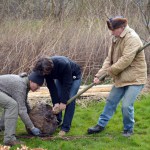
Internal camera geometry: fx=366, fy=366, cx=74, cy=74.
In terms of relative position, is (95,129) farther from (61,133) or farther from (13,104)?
(13,104)

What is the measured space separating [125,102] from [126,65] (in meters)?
0.56

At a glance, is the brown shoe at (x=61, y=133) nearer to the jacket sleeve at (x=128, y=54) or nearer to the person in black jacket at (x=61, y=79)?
the person in black jacket at (x=61, y=79)

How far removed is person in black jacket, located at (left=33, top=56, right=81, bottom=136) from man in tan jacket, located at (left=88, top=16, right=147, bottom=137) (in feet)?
1.32

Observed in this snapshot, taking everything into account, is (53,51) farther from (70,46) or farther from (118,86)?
(118,86)

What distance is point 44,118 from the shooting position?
5594 millimetres

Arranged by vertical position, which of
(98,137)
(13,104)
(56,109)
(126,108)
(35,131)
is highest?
(13,104)

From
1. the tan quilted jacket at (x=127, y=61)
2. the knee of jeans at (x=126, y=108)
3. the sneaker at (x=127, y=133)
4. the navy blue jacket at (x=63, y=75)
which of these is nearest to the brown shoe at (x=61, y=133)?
the navy blue jacket at (x=63, y=75)

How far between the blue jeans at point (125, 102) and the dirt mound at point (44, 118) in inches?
30.8

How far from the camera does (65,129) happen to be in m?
5.79

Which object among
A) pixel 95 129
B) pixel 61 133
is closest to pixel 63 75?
pixel 61 133

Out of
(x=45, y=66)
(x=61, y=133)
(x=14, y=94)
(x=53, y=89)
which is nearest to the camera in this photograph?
(x=45, y=66)

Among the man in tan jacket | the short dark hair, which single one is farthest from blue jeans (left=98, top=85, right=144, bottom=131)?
the short dark hair

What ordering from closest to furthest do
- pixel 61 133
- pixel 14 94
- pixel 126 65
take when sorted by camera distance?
pixel 14 94, pixel 126 65, pixel 61 133

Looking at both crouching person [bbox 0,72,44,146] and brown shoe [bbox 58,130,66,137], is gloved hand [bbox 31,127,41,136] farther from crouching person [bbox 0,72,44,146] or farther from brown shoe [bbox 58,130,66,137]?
brown shoe [bbox 58,130,66,137]
